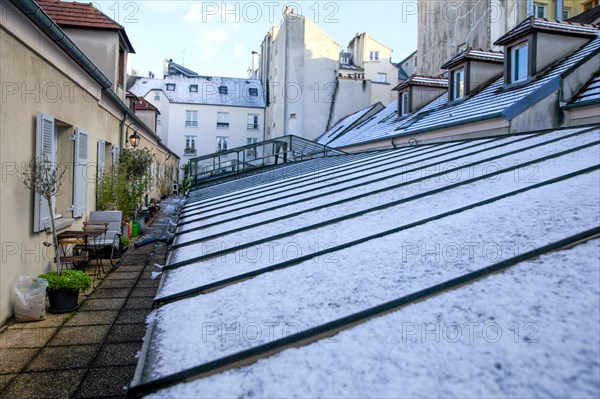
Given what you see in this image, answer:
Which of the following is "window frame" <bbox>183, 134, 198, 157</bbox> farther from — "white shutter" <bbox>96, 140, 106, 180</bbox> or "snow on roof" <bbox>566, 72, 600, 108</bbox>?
"snow on roof" <bbox>566, 72, 600, 108</bbox>

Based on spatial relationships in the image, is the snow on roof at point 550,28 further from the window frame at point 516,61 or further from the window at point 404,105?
the window at point 404,105

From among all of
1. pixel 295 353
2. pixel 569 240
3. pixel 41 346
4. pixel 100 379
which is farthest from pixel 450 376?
pixel 41 346

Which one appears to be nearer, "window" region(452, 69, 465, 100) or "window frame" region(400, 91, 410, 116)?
"window" region(452, 69, 465, 100)

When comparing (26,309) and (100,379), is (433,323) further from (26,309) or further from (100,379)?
(26,309)

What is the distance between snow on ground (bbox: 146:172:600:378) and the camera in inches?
57.2

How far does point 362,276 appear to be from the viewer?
1836 millimetres

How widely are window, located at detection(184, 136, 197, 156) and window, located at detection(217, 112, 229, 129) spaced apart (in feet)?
8.81

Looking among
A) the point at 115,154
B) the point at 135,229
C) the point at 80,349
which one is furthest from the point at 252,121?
the point at 80,349

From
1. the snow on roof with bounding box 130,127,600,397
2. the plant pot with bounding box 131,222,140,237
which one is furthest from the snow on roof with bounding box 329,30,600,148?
the plant pot with bounding box 131,222,140,237

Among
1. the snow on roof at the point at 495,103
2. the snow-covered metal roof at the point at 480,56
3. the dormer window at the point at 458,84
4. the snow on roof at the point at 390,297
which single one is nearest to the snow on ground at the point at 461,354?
the snow on roof at the point at 390,297

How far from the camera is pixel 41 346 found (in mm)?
4977

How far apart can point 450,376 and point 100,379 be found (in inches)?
161

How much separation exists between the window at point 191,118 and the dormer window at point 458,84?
3031 centimetres

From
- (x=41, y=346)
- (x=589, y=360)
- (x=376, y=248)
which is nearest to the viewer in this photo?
(x=589, y=360)
